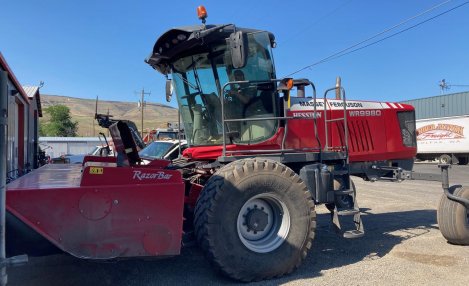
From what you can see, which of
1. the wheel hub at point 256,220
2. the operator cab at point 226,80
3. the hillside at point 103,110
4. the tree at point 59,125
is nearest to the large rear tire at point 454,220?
the operator cab at point 226,80

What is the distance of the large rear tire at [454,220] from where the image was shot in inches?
237

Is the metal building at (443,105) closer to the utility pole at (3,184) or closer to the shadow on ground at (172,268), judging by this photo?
the shadow on ground at (172,268)

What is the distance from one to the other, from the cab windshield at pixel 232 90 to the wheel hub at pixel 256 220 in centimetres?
110

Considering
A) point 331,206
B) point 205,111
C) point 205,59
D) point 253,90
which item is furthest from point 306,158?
point 205,59

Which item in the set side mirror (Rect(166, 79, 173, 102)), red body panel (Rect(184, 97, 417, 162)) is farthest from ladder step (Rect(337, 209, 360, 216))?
side mirror (Rect(166, 79, 173, 102))

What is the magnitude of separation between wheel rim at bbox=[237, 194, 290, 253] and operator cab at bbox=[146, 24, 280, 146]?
3.31 ft

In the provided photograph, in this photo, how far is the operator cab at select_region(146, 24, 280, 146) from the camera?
5520mm

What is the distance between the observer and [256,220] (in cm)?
488

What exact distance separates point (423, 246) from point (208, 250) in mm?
3415

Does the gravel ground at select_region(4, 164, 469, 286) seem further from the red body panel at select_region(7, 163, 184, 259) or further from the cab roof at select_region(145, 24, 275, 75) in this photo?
the cab roof at select_region(145, 24, 275, 75)

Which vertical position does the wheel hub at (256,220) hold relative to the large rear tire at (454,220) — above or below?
above

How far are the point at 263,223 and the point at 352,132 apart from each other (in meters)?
2.59

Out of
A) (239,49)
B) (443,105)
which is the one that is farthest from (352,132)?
(443,105)

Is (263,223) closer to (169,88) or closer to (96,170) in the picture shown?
(96,170)
